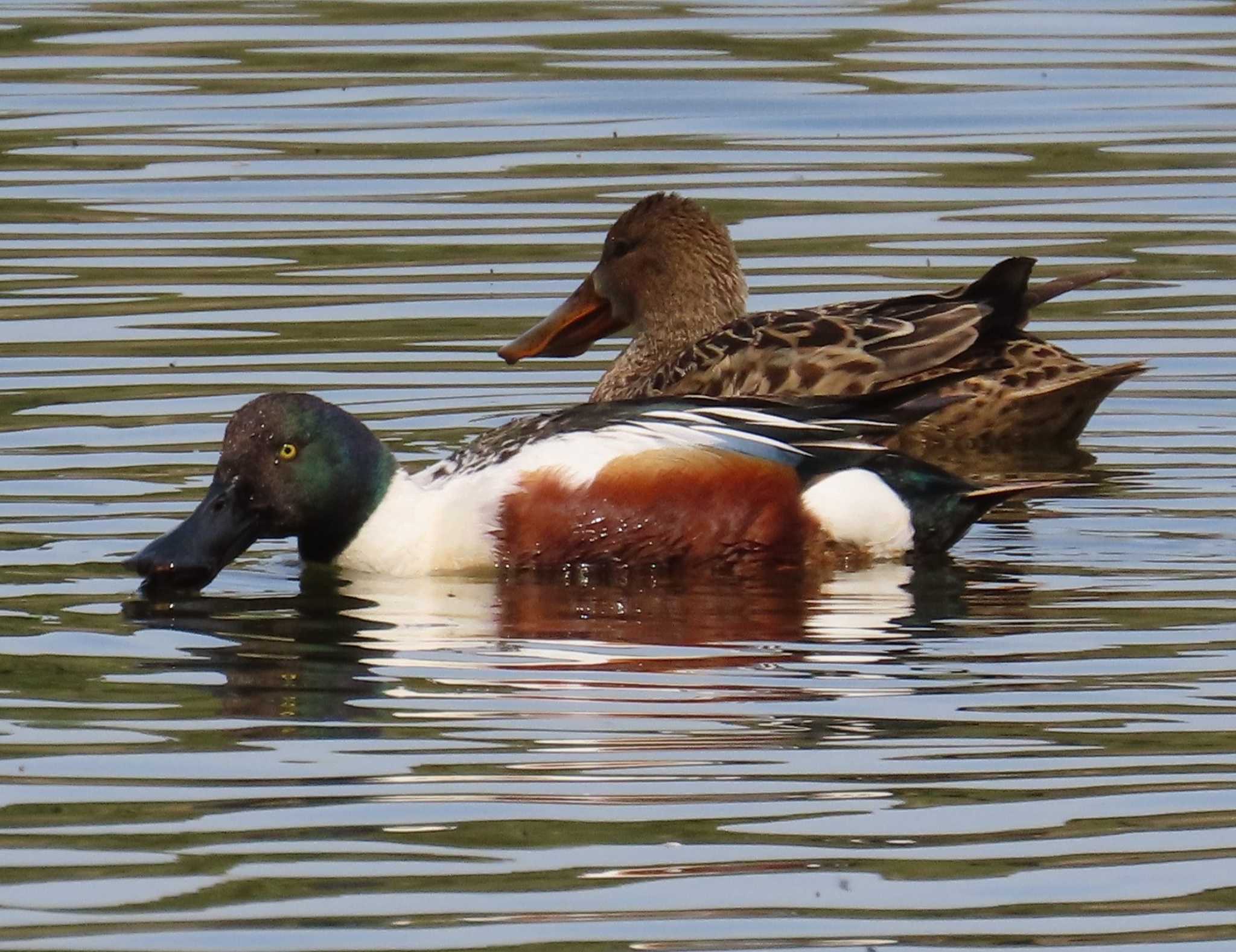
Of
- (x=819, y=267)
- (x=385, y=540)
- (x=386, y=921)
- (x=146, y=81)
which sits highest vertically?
(x=146, y=81)

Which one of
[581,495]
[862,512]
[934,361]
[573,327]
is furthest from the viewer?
[573,327]

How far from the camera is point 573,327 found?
400 inches

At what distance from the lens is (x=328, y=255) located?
Answer: 11320mm

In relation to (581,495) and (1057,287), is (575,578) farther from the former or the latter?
(1057,287)

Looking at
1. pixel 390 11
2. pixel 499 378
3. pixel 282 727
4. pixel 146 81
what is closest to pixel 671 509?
pixel 282 727

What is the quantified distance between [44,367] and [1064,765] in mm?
5067

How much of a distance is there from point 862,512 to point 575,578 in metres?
0.74

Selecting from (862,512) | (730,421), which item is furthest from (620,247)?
(862,512)

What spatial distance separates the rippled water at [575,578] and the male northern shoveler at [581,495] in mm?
136

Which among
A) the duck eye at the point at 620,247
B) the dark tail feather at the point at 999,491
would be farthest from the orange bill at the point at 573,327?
the dark tail feather at the point at 999,491

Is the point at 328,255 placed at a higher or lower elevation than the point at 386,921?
higher

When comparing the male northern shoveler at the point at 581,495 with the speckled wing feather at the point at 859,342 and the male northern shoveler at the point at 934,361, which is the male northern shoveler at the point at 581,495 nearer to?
the male northern shoveler at the point at 934,361

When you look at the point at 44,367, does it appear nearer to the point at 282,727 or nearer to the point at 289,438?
the point at 289,438

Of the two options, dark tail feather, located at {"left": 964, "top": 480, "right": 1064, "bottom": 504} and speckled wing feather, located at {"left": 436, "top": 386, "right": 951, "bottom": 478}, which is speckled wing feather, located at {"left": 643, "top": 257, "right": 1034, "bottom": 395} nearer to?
speckled wing feather, located at {"left": 436, "top": 386, "right": 951, "bottom": 478}
